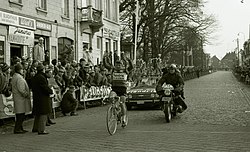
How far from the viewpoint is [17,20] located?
70.8 feet

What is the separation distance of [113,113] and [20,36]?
1249 cm

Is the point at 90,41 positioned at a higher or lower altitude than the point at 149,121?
higher

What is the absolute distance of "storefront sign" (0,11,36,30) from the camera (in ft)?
66.5

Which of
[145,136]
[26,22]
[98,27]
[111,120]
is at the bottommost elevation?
[145,136]

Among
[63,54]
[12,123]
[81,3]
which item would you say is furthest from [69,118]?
[81,3]

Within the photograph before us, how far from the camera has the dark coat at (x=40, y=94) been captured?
11.4 metres

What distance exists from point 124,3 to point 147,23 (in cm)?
347

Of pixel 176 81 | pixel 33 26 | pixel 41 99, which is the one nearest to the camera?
pixel 41 99

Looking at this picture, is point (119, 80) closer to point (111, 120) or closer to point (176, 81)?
point (111, 120)

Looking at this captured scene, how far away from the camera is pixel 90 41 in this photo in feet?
108

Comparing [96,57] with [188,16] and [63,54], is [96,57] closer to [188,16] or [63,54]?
[63,54]

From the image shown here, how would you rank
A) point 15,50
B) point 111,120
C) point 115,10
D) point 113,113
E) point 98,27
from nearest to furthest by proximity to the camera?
1. point 111,120
2. point 113,113
3. point 15,50
4. point 98,27
5. point 115,10

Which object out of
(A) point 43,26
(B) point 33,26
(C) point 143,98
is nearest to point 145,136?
(C) point 143,98

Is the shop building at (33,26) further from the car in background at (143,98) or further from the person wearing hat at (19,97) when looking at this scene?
the person wearing hat at (19,97)
